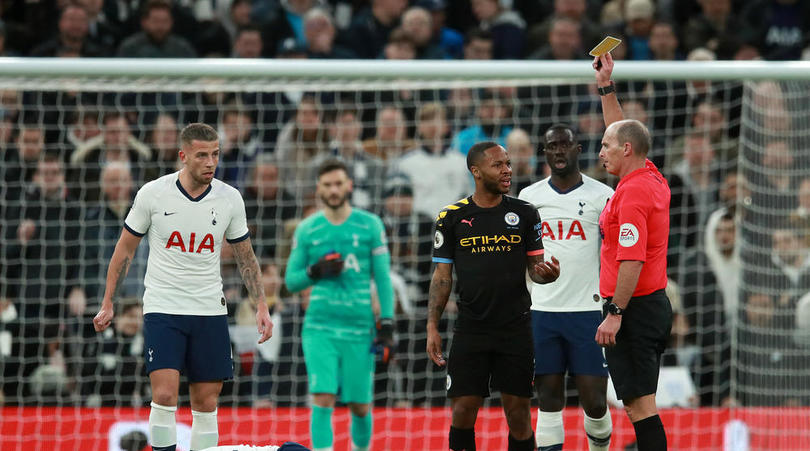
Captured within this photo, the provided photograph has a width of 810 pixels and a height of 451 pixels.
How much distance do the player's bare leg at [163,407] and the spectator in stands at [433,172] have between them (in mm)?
4030

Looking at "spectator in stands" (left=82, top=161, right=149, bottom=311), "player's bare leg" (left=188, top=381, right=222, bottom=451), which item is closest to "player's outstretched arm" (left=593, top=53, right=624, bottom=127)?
"player's bare leg" (left=188, top=381, right=222, bottom=451)

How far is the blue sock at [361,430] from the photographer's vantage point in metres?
8.71

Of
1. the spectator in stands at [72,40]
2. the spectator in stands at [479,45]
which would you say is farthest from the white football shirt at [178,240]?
the spectator in stands at [479,45]

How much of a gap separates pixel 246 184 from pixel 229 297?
1.20 m

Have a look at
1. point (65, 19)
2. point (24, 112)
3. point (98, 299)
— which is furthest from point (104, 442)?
point (65, 19)

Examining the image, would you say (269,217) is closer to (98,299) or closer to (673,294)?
(98,299)

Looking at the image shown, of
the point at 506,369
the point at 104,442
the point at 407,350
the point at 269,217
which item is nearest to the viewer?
the point at 506,369

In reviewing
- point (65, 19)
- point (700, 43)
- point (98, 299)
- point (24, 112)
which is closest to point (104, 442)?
point (98, 299)

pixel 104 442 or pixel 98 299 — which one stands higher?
pixel 98 299

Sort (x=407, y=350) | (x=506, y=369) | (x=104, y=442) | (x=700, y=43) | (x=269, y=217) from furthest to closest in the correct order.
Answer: (x=700, y=43)
(x=269, y=217)
(x=407, y=350)
(x=104, y=442)
(x=506, y=369)

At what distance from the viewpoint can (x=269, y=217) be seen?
1093 centimetres

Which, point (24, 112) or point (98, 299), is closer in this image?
point (98, 299)

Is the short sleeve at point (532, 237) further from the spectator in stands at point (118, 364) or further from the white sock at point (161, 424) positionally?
the spectator in stands at point (118, 364)

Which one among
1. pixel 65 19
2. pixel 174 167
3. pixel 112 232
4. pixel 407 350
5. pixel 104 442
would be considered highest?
pixel 65 19
